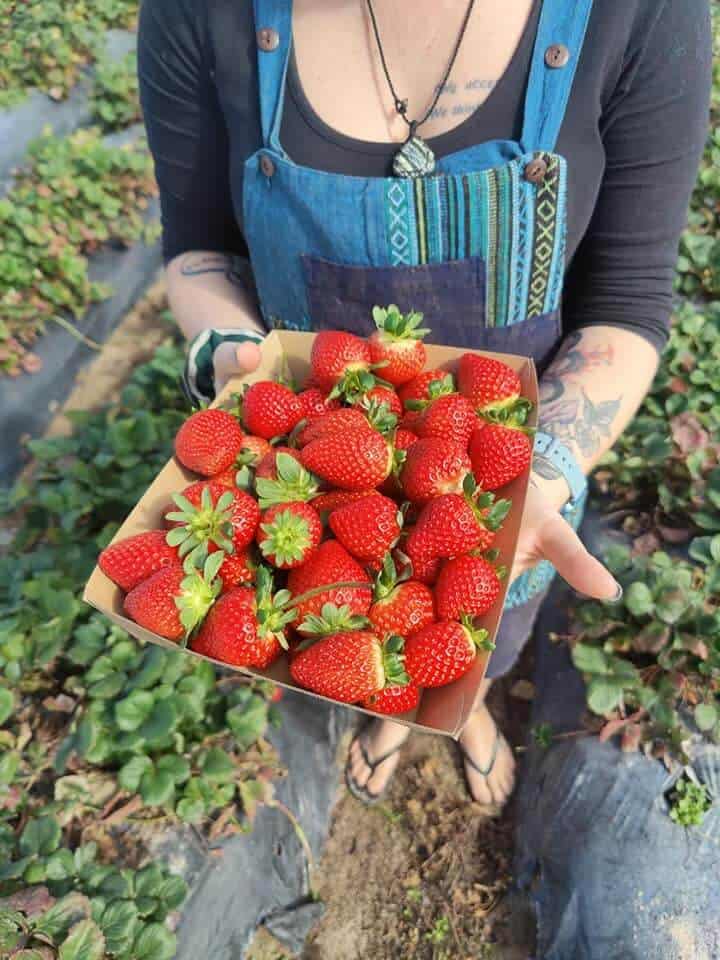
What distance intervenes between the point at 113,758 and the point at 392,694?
3.22 ft

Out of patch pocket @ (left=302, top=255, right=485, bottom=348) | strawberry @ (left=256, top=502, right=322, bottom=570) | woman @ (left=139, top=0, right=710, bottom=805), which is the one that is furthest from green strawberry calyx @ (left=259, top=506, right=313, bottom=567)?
patch pocket @ (left=302, top=255, right=485, bottom=348)

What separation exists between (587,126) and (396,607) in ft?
2.57

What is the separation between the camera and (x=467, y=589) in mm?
997

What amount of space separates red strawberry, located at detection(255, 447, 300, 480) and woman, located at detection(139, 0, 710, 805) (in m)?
0.19

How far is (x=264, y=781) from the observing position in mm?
1725

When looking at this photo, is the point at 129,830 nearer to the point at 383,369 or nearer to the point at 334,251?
the point at 383,369

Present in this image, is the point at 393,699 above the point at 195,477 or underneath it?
underneath

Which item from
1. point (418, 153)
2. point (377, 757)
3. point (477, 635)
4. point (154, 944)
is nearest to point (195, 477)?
point (477, 635)

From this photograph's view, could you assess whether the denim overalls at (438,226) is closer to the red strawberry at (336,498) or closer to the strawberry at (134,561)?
the red strawberry at (336,498)

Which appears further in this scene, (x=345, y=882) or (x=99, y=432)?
(x=99, y=432)

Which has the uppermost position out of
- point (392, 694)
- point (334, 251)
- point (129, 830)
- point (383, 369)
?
point (334, 251)

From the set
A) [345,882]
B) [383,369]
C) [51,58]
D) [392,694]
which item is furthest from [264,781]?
[51,58]

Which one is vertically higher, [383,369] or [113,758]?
[383,369]

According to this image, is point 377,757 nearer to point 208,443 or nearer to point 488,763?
point 488,763
